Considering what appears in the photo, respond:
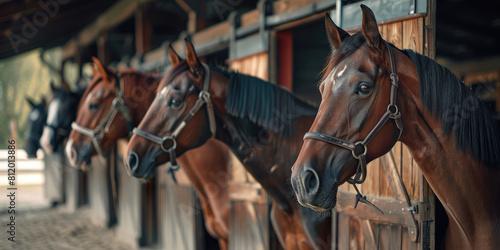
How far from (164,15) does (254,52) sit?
443 centimetres

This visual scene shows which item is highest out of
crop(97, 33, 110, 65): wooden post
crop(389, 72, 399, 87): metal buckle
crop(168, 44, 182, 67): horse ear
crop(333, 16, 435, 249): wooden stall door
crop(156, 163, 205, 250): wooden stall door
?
crop(97, 33, 110, 65): wooden post

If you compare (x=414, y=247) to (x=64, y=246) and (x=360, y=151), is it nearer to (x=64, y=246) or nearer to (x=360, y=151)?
(x=360, y=151)

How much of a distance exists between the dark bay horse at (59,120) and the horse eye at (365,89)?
4295 millimetres

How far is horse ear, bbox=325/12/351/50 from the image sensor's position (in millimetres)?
1778

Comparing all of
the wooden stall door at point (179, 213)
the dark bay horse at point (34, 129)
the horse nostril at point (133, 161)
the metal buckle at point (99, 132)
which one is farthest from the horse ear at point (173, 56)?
the dark bay horse at point (34, 129)

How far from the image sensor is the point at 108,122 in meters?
3.79

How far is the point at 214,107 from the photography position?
267cm

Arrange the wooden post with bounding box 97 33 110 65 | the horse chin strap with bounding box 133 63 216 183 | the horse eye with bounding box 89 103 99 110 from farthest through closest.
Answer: the wooden post with bounding box 97 33 110 65
the horse eye with bounding box 89 103 99 110
the horse chin strap with bounding box 133 63 216 183

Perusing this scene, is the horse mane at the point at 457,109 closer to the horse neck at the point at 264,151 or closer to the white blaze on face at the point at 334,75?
the white blaze on face at the point at 334,75

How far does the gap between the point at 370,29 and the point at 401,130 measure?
0.40 meters

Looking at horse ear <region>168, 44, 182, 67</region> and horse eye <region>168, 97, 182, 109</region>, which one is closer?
horse eye <region>168, 97, 182, 109</region>

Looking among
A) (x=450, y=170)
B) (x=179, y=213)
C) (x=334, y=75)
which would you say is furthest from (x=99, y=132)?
(x=450, y=170)

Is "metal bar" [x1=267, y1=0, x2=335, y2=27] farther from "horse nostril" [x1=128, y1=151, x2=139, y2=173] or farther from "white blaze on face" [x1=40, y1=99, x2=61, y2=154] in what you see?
"white blaze on face" [x1=40, y1=99, x2=61, y2=154]

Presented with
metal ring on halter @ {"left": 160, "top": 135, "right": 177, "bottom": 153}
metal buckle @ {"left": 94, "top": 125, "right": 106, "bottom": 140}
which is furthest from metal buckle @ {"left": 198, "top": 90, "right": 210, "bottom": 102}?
metal buckle @ {"left": 94, "top": 125, "right": 106, "bottom": 140}
